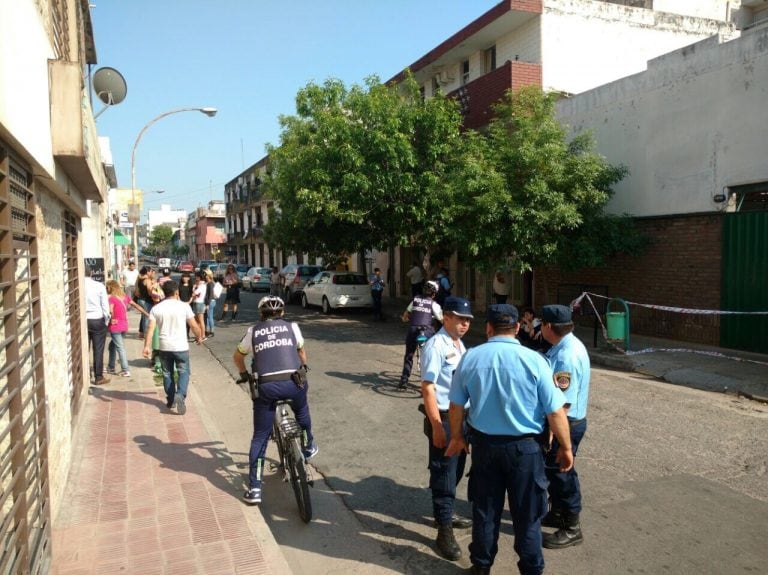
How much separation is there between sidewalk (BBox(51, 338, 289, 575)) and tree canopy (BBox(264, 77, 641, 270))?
284 inches

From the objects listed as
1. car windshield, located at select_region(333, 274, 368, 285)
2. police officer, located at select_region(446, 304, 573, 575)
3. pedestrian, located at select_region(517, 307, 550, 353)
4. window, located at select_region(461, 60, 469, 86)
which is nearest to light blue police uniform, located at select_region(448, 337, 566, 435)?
police officer, located at select_region(446, 304, 573, 575)

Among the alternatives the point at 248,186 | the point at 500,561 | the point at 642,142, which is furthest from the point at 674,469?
the point at 248,186

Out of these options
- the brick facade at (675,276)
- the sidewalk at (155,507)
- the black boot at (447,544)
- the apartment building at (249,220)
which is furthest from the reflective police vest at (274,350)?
the apartment building at (249,220)

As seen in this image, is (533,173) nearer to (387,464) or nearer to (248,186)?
(387,464)

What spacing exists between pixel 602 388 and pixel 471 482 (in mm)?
5883

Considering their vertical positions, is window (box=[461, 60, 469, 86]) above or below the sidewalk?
above

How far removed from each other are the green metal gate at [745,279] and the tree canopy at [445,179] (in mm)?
2029

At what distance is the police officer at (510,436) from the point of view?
3246 millimetres

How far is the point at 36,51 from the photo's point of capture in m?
4.00

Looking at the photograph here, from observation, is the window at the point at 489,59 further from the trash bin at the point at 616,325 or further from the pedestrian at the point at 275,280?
the trash bin at the point at 616,325

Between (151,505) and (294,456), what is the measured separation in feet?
4.04

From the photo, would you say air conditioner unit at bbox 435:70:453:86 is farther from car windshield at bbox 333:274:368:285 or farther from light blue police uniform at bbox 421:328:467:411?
light blue police uniform at bbox 421:328:467:411

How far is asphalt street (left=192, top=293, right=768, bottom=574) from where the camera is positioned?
155 inches

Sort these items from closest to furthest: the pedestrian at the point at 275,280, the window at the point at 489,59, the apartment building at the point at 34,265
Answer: the apartment building at the point at 34,265
the window at the point at 489,59
the pedestrian at the point at 275,280
